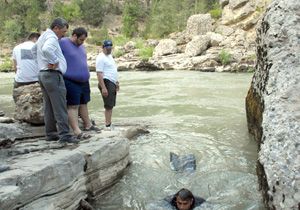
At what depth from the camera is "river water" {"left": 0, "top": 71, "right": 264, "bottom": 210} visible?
520 cm

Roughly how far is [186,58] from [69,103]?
20906 mm

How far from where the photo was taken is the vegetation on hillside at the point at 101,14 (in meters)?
43.7

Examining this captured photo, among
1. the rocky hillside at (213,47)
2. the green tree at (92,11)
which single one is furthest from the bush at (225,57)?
the green tree at (92,11)

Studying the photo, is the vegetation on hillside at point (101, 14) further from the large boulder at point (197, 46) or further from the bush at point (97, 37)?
the large boulder at point (197, 46)

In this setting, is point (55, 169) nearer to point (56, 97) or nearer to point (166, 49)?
point (56, 97)

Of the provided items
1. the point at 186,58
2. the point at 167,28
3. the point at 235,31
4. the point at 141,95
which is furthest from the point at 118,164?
the point at 167,28

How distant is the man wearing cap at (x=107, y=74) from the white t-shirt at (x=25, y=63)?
3.89 feet

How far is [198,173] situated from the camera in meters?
5.94

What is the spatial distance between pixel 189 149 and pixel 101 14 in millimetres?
54400

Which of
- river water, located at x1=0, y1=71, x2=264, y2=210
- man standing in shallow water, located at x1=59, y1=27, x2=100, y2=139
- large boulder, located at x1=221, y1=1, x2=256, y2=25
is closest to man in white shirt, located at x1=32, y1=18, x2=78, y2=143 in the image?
man standing in shallow water, located at x1=59, y1=27, x2=100, y2=139

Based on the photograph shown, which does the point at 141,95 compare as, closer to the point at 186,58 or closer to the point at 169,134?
the point at 169,134

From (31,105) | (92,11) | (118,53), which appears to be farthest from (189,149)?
(92,11)

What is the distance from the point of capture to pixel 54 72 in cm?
524

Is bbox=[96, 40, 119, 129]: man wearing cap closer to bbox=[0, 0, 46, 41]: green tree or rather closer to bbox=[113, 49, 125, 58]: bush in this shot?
bbox=[113, 49, 125, 58]: bush
